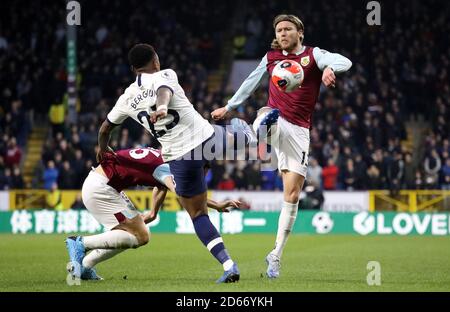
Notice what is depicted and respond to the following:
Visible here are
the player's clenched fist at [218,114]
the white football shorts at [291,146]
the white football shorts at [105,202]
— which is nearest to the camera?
the white football shorts at [105,202]

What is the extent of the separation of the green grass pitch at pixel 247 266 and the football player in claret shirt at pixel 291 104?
0.88 metres

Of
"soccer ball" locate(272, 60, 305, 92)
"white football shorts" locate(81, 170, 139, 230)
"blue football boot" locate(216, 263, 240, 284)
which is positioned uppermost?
"soccer ball" locate(272, 60, 305, 92)

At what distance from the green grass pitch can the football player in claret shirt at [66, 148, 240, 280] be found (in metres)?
0.30

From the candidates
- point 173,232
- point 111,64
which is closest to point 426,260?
point 173,232

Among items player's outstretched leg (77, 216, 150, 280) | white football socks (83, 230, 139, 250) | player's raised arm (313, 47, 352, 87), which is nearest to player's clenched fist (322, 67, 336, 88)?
player's raised arm (313, 47, 352, 87)

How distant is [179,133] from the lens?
9.55 m

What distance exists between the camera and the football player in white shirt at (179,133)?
9438 mm

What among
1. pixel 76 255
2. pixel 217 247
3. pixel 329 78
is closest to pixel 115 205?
pixel 76 255

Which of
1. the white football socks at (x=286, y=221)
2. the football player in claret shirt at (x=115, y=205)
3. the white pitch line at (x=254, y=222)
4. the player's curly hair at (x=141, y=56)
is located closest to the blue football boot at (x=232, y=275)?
the football player in claret shirt at (x=115, y=205)

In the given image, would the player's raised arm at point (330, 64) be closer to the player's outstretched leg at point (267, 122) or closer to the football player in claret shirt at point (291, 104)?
the football player in claret shirt at point (291, 104)

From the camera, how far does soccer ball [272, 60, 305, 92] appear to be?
10492 millimetres

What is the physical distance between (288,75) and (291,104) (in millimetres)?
348

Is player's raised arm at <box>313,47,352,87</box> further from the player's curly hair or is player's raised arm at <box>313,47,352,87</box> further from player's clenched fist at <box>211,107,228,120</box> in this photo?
the player's curly hair
